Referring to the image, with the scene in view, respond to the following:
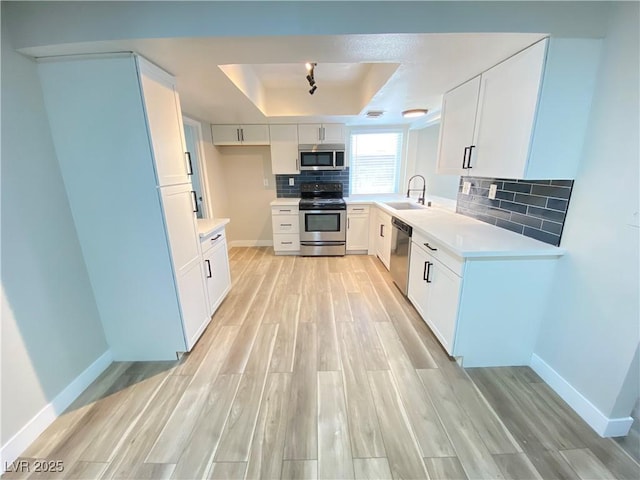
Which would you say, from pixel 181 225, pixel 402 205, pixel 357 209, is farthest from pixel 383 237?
pixel 181 225

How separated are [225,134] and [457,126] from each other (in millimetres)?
3268

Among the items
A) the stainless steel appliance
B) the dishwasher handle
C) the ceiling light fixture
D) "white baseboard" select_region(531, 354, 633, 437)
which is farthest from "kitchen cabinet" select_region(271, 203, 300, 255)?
"white baseboard" select_region(531, 354, 633, 437)

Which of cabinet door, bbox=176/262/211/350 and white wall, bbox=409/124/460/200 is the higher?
white wall, bbox=409/124/460/200

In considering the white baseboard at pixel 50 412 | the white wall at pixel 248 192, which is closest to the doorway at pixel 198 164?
the white wall at pixel 248 192

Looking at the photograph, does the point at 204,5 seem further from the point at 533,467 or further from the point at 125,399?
the point at 533,467

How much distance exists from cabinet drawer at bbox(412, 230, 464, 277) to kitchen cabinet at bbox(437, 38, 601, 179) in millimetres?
650

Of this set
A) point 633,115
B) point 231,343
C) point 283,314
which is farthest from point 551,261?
point 231,343

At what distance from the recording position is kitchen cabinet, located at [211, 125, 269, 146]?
3.98 m

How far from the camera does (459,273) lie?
174 cm

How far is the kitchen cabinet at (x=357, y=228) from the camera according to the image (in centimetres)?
412

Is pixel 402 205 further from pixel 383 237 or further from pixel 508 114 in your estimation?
pixel 508 114

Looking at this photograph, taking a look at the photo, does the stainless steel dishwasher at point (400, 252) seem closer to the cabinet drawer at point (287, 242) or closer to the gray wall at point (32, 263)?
the cabinet drawer at point (287, 242)

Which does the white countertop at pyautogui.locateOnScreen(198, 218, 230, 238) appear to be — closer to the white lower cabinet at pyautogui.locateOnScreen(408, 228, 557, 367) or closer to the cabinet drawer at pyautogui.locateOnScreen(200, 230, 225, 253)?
the cabinet drawer at pyautogui.locateOnScreen(200, 230, 225, 253)

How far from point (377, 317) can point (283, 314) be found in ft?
3.11
